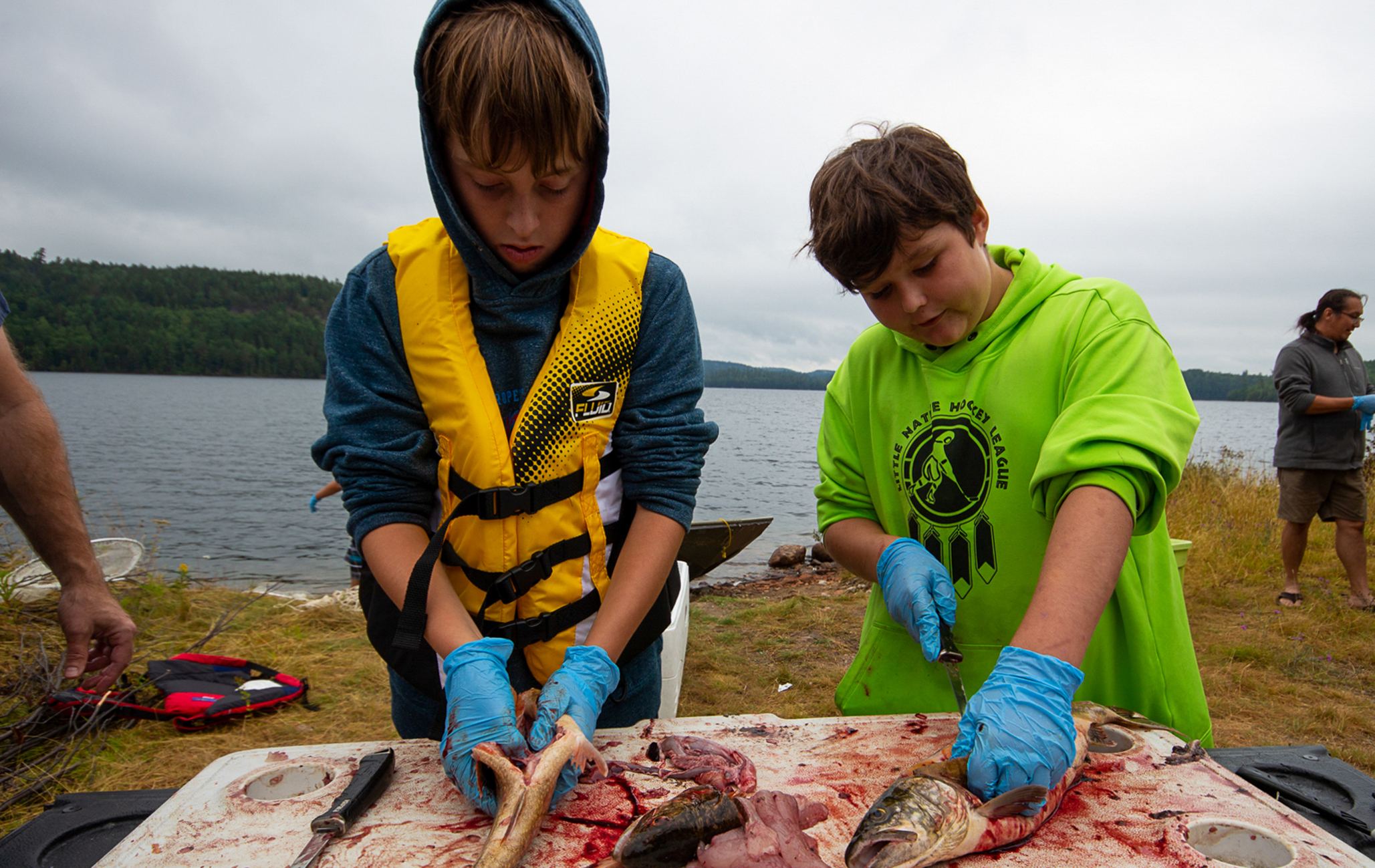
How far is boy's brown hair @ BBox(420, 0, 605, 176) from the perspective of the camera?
151 centimetres

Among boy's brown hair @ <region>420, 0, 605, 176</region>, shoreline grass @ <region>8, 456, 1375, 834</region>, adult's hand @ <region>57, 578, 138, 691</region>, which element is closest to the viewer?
boy's brown hair @ <region>420, 0, 605, 176</region>

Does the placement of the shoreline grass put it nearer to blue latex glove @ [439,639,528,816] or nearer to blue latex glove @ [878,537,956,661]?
blue latex glove @ [439,639,528,816]

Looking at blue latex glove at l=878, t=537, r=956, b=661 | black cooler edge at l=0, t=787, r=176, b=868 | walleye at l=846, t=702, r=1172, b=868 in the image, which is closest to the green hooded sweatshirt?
blue latex glove at l=878, t=537, r=956, b=661

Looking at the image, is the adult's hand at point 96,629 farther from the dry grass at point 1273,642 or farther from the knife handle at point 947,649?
the dry grass at point 1273,642

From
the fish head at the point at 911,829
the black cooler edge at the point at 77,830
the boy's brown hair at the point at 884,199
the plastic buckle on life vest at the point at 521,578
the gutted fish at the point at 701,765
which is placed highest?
the boy's brown hair at the point at 884,199

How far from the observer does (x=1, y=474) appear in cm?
230

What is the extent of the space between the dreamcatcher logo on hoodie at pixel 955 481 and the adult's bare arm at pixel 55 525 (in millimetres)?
2441

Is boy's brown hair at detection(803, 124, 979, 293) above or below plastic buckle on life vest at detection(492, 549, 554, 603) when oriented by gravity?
above

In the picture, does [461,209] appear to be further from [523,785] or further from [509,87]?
[523,785]

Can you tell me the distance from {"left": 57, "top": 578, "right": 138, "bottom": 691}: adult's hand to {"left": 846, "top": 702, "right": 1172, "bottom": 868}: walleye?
2196 millimetres

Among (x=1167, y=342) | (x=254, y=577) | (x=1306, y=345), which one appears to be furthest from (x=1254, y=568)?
(x=254, y=577)

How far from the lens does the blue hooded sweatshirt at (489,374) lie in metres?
1.82

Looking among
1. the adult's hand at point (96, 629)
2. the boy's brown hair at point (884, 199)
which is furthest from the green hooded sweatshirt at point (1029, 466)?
the adult's hand at point (96, 629)

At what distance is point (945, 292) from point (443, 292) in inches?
51.5
